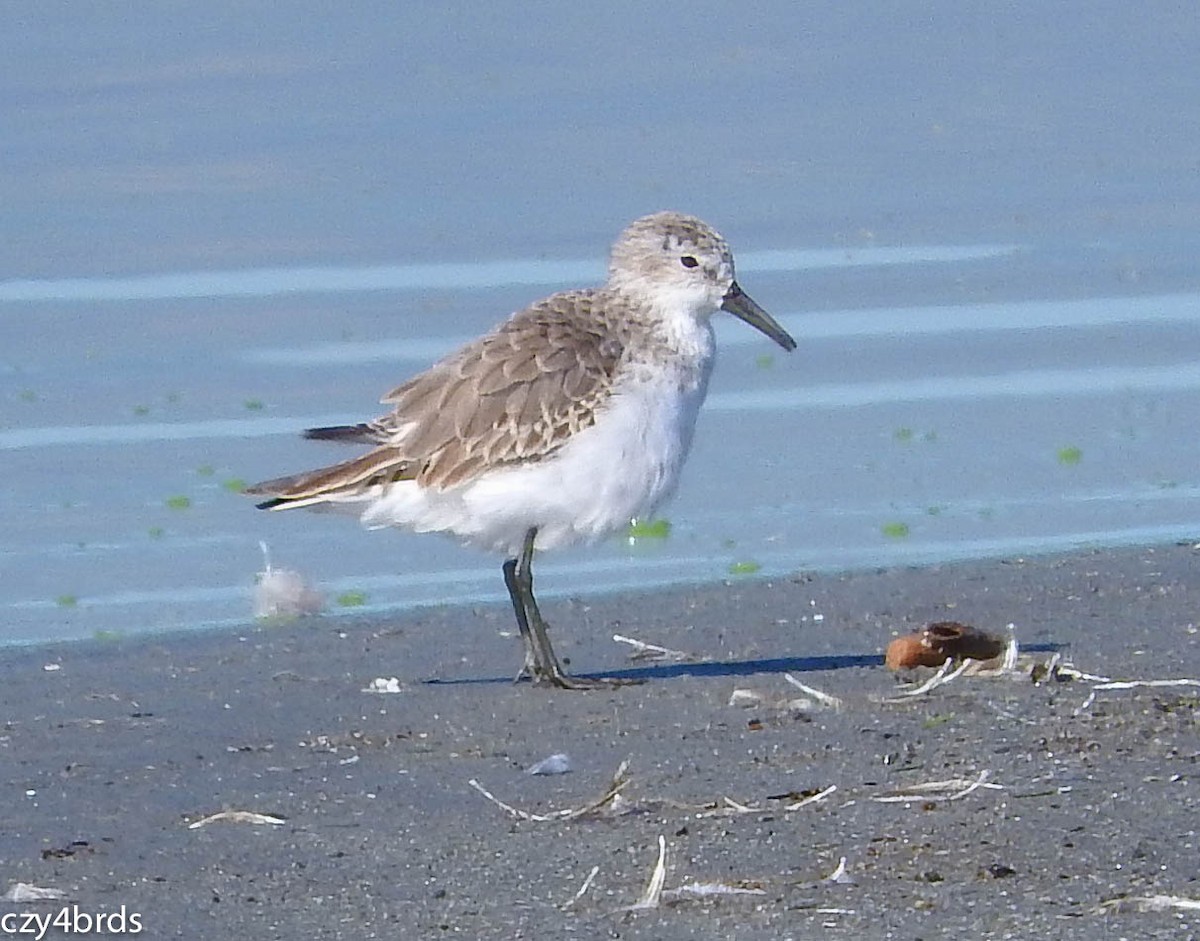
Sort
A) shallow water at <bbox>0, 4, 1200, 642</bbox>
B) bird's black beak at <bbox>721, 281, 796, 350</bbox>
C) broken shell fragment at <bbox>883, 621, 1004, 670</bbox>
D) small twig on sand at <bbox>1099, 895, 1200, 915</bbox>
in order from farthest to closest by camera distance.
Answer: shallow water at <bbox>0, 4, 1200, 642</bbox> → bird's black beak at <bbox>721, 281, 796, 350</bbox> → broken shell fragment at <bbox>883, 621, 1004, 670</bbox> → small twig on sand at <bbox>1099, 895, 1200, 915</bbox>

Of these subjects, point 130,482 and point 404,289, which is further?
point 404,289

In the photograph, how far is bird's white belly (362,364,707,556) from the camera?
6754 mm

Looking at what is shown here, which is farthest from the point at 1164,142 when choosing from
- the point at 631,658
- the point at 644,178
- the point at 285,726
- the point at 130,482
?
the point at 285,726

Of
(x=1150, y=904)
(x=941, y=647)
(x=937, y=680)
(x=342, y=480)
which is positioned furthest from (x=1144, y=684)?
(x=342, y=480)

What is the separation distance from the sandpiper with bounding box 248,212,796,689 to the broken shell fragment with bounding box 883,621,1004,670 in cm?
72

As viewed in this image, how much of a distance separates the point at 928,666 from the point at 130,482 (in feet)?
11.1

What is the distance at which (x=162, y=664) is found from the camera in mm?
6930

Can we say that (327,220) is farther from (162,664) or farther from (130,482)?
(162,664)

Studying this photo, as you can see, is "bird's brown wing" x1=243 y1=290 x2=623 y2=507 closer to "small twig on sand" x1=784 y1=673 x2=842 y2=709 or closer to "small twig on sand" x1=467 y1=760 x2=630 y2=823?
"small twig on sand" x1=784 y1=673 x2=842 y2=709

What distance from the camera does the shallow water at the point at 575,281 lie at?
27.8 feet

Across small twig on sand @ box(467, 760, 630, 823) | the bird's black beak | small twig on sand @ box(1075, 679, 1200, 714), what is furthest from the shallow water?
small twig on sand @ box(467, 760, 630, 823)

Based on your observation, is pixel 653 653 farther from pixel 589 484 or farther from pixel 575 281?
pixel 575 281

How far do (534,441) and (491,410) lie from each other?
0.14 meters

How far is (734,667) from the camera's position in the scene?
6699 mm
